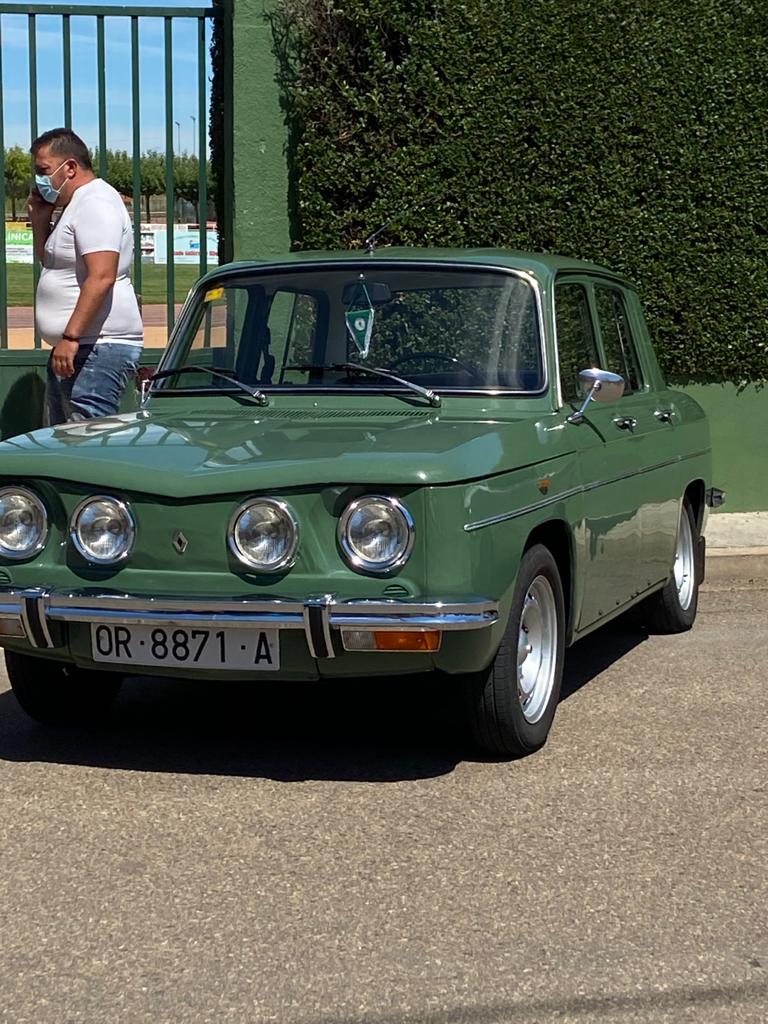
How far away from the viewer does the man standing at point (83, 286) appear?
7.52 m

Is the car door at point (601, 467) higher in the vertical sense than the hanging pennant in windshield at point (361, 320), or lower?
lower

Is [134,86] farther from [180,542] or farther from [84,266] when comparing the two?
[180,542]

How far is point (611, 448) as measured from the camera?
588cm

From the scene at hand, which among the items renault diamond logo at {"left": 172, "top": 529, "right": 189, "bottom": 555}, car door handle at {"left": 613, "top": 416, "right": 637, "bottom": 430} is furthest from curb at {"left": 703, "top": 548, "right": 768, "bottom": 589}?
renault diamond logo at {"left": 172, "top": 529, "right": 189, "bottom": 555}

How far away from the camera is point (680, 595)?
731cm

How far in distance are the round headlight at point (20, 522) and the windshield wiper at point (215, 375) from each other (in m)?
1.10

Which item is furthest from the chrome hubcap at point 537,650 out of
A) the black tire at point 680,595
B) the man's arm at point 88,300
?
the man's arm at point 88,300

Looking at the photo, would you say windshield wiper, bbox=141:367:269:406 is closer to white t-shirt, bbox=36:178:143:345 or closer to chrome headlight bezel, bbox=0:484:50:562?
chrome headlight bezel, bbox=0:484:50:562

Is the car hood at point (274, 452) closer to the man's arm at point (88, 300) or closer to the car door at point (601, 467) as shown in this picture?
the car door at point (601, 467)

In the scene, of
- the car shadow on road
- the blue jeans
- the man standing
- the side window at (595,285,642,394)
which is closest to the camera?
the car shadow on road

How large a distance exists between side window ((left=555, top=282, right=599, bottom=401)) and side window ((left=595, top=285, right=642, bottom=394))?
0.56 ft

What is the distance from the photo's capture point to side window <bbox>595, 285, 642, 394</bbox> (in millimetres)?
6453

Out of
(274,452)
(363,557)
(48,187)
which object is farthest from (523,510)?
(48,187)

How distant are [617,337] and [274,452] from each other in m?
2.33
